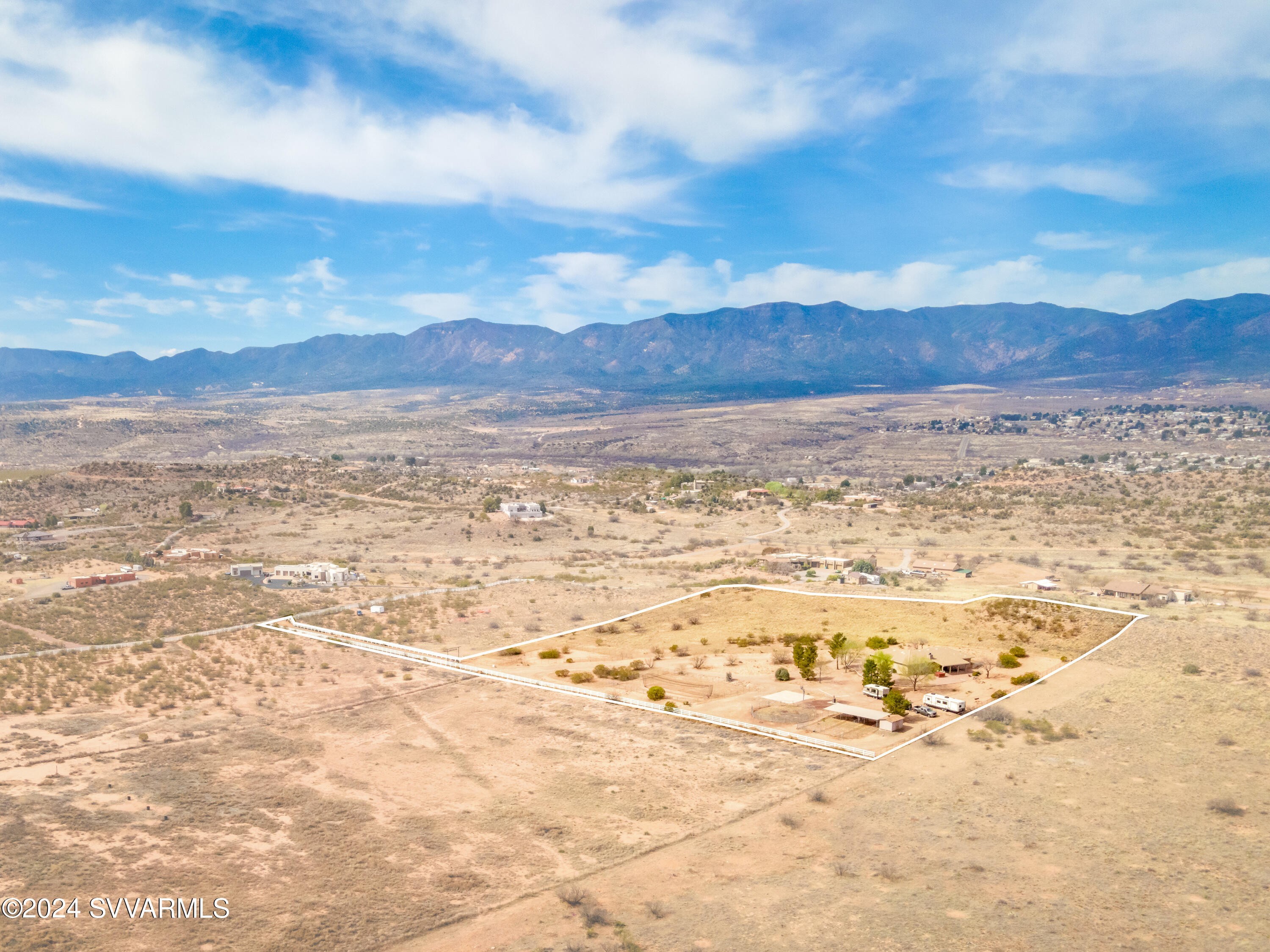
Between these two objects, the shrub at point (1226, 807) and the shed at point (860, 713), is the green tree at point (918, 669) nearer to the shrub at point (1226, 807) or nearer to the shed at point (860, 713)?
the shed at point (860, 713)

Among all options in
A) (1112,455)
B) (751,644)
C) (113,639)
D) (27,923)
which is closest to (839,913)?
(27,923)

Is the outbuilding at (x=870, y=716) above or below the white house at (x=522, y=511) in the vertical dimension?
below

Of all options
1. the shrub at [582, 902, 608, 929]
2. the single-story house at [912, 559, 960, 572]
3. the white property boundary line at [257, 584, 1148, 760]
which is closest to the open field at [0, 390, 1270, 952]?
the shrub at [582, 902, 608, 929]

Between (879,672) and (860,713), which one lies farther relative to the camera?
(879,672)

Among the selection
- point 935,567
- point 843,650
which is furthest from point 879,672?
point 935,567

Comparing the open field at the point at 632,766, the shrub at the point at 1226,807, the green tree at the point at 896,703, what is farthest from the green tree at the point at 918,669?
the shrub at the point at 1226,807

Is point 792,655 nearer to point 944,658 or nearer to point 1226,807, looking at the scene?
point 944,658

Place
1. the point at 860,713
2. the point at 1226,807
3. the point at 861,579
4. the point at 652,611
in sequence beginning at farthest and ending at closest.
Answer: the point at 861,579 < the point at 652,611 < the point at 860,713 < the point at 1226,807
